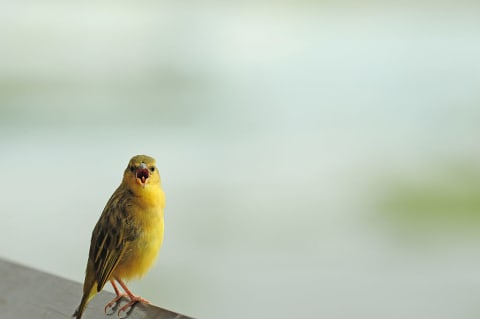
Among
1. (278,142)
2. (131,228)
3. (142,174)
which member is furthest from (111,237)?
(278,142)

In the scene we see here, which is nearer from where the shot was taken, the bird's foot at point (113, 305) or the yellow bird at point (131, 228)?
the bird's foot at point (113, 305)

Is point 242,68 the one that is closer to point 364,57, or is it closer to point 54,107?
point 364,57

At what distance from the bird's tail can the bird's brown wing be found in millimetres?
128

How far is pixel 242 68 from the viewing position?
15.4 m

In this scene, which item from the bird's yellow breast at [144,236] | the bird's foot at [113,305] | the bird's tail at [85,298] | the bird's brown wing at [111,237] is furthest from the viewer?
the bird's yellow breast at [144,236]

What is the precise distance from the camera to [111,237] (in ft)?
7.78

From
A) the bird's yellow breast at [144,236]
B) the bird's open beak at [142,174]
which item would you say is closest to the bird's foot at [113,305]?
the bird's yellow breast at [144,236]

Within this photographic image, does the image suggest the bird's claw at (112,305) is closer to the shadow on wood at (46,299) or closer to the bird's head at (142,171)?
the shadow on wood at (46,299)

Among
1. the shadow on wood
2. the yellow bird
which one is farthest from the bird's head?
the shadow on wood

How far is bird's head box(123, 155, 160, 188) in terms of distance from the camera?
2.37 metres

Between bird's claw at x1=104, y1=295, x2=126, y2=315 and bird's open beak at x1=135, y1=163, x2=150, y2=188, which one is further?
bird's open beak at x1=135, y1=163, x2=150, y2=188

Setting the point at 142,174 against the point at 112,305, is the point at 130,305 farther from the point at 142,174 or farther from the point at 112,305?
the point at 142,174

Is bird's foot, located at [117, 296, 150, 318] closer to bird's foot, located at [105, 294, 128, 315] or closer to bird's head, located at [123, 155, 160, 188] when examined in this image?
bird's foot, located at [105, 294, 128, 315]

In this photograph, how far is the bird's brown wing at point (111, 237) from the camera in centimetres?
232
